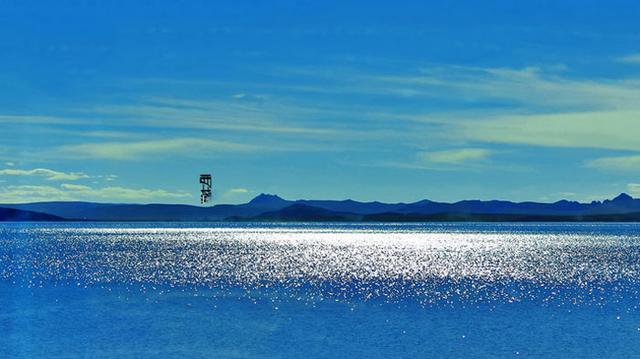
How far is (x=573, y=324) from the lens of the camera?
6081cm

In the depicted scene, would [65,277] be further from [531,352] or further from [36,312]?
[531,352]

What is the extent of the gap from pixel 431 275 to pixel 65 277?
47819 mm

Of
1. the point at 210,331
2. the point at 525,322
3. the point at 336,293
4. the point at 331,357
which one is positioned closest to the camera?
the point at 331,357

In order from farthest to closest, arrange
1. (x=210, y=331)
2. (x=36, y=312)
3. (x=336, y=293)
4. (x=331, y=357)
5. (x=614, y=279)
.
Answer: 1. (x=614, y=279)
2. (x=336, y=293)
3. (x=36, y=312)
4. (x=210, y=331)
5. (x=331, y=357)

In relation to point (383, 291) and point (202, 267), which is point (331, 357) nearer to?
point (383, 291)

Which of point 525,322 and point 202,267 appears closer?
point 525,322

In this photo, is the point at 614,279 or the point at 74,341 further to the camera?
the point at 614,279

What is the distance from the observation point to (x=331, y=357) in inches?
1916

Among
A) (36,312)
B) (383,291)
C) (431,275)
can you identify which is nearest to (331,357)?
(36,312)

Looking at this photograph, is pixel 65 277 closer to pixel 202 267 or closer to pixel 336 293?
pixel 202 267

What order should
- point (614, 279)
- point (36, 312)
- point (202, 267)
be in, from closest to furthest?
1. point (36, 312)
2. point (614, 279)
3. point (202, 267)

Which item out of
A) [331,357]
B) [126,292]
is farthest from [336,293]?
[331,357]

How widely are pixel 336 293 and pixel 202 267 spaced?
45.8 meters

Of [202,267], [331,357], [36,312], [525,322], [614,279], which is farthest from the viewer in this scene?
[202,267]
